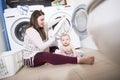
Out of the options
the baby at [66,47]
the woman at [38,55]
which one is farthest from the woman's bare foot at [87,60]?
the baby at [66,47]

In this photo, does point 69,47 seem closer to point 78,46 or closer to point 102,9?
point 78,46

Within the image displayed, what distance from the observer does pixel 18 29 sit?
2070 mm

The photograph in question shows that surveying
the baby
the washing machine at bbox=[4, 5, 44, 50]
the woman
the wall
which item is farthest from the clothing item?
the wall

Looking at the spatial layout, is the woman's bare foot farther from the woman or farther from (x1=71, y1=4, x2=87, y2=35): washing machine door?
(x1=71, y1=4, x2=87, y2=35): washing machine door

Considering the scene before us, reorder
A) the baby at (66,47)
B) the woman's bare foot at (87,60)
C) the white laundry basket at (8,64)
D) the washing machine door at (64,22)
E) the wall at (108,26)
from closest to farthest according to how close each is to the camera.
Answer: the wall at (108,26)
the white laundry basket at (8,64)
the woman's bare foot at (87,60)
the baby at (66,47)
the washing machine door at (64,22)

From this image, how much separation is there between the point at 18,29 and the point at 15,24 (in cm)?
8

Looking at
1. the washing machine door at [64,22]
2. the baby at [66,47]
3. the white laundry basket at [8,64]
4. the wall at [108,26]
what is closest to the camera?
the wall at [108,26]

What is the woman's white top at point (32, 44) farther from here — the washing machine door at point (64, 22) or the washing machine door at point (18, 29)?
the washing machine door at point (64, 22)

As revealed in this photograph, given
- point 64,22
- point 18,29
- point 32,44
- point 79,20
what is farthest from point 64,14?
point 32,44

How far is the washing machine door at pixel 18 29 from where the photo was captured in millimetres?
2027

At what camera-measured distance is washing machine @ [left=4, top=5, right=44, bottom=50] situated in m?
2.00

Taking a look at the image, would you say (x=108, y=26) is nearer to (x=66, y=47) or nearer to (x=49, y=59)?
(x=49, y=59)

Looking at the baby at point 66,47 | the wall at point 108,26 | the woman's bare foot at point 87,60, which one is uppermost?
the wall at point 108,26

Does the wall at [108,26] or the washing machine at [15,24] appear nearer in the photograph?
the wall at [108,26]
